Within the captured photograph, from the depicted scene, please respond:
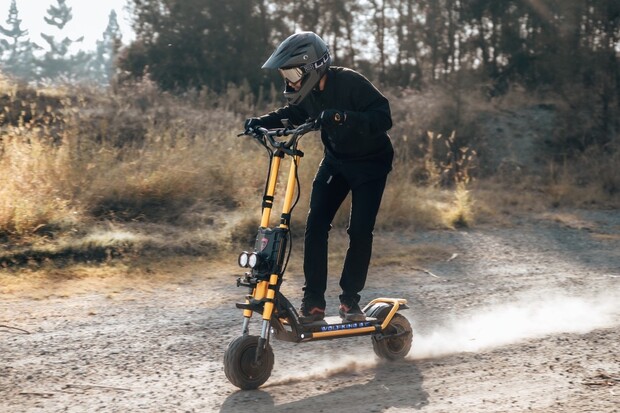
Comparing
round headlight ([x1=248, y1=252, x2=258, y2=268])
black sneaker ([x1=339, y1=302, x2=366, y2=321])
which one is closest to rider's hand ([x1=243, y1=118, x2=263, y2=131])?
round headlight ([x1=248, y1=252, x2=258, y2=268])

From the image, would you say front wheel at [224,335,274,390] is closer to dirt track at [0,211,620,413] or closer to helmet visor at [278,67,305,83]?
dirt track at [0,211,620,413]

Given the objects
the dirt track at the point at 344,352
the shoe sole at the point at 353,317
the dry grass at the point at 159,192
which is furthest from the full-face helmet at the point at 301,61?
Result: the dry grass at the point at 159,192

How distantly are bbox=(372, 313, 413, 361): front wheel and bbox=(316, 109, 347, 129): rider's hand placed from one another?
Result: 4.84ft

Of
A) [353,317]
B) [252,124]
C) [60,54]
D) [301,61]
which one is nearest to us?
[301,61]

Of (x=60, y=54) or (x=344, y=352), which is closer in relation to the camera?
(x=344, y=352)

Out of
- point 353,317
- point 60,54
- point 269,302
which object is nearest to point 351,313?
point 353,317

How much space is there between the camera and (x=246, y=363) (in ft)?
15.0

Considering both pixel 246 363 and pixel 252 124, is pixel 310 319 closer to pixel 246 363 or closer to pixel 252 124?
pixel 246 363

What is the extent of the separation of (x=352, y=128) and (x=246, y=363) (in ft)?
4.96

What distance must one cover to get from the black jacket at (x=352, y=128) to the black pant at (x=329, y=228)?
0.10 meters

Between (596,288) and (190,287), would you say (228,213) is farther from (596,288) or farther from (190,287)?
(596,288)

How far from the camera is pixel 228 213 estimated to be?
1030 cm

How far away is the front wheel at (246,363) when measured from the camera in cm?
455

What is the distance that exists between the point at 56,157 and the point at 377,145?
5747 millimetres
